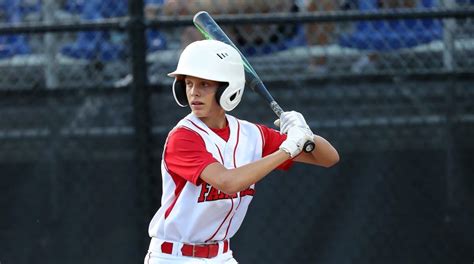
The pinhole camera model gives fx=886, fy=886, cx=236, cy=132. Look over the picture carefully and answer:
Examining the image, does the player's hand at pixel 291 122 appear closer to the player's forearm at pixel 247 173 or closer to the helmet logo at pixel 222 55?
the player's forearm at pixel 247 173

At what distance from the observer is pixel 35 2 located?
211 inches

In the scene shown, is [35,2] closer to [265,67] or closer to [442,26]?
[265,67]

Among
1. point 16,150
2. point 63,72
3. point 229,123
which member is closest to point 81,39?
point 63,72

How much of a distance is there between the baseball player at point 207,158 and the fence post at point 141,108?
4.30 ft

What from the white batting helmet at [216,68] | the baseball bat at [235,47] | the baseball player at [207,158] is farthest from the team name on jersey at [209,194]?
the baseball bat at [235,47]

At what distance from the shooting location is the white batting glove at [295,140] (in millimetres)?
3281

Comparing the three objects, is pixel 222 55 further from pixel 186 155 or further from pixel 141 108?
pixel 141 108

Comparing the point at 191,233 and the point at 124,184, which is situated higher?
the point at 191,233

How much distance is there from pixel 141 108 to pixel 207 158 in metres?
1.62

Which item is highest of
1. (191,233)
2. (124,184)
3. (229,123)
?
(229,123)

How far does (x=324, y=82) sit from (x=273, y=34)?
46cm

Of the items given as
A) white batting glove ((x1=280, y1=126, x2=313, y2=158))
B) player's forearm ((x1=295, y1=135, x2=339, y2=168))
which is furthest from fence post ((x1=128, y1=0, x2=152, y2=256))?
white batting glove ((x1=280, y1=126, x2=313, y2=158))

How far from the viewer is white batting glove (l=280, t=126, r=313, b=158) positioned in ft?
10.8

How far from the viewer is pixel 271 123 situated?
192 inches
